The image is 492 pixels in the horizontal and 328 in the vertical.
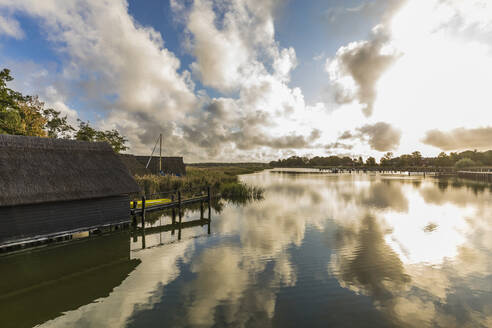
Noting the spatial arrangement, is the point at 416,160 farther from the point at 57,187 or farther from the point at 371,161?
the point at 57,187

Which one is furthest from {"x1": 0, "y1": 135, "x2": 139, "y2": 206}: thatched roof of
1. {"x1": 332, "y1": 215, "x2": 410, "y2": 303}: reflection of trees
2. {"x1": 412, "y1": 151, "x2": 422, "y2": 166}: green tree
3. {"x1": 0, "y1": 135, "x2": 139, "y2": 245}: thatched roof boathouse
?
{"x1": 412, "y1": 151, "x2": 422, "y2": 166}: green tree

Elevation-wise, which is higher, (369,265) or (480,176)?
(480,176)

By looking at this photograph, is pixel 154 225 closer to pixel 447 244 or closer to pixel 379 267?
pixel 379 267

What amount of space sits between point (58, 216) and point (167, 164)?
1214 inches

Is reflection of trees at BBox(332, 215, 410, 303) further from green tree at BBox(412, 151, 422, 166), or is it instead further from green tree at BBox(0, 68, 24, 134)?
green tree at BBox(412, 151, 422, 166)

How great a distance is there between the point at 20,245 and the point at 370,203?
104 ft

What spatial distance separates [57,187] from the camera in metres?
12.9

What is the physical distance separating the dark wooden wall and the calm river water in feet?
3.54

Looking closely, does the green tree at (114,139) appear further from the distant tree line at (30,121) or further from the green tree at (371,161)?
the green tree at (371,161)

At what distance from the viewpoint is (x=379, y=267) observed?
10594 mm

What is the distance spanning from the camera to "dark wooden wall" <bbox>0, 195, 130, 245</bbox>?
1143cm

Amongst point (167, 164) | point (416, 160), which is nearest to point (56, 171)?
point (167, 164)

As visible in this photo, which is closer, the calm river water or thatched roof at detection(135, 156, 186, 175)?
the calm river water

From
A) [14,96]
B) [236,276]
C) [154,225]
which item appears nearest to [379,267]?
[236,276]
